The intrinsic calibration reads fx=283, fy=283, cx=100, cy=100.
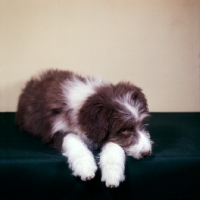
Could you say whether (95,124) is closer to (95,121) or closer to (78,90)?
(95,121)

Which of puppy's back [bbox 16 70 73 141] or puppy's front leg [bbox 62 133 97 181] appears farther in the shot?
puppy's back [bbox 16 70 73 141]

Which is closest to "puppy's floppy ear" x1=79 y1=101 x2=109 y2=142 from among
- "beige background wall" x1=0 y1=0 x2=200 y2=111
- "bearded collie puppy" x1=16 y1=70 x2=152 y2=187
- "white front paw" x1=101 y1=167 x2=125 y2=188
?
"bearded collie puppy" x1=16 y1=70 x2=152 y2=187

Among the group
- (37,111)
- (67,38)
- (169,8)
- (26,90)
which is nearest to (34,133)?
(37,111)

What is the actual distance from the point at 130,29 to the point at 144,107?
1.31m

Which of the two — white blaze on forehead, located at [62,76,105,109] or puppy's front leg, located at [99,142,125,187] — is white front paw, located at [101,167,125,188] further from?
white blaze on forehead, located at [62,76,105,109]

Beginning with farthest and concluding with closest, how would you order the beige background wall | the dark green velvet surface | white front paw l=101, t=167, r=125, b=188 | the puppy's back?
1. the beige background wall
2. the puppy's back
3. the dark green velvet surface
4. white front paw l=101, t=167, r=125, b=188

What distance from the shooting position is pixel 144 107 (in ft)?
6.44

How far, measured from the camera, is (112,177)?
1658 millimetres

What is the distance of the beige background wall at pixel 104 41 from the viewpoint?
286 centimetres

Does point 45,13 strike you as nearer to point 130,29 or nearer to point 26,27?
point 26,27

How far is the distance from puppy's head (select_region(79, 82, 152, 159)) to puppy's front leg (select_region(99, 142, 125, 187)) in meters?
0.08

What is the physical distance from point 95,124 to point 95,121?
0.06ft

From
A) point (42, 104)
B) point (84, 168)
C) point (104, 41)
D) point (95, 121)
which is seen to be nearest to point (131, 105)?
point (95, 121)

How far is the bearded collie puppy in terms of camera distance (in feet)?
5.67
